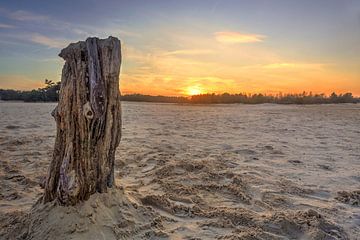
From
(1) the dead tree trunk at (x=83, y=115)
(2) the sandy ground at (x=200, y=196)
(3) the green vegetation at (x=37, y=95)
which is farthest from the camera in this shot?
(3) the green vegetation at (x=37, y=95)

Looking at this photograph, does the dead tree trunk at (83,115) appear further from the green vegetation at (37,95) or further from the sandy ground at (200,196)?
the green vegetation at (37,95)

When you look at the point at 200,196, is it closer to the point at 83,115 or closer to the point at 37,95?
the point at 83,115

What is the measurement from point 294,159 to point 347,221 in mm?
3320

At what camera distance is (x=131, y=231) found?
3.37 meters

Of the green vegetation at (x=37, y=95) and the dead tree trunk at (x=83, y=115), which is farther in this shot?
the green vegetation at (x=37, y=95)

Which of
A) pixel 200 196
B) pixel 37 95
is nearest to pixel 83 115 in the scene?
pixel 200 196

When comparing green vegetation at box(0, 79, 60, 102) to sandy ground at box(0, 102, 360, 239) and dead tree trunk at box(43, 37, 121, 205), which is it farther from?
dead tree trunk at box(43, 37, 121, 205)

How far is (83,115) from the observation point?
3207 millimetres

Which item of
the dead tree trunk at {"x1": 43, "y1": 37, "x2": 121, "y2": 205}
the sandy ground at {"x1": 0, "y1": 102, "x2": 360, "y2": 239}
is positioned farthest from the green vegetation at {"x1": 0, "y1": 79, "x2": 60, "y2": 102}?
the dead tree trunk at {"x1": 43, "y1": 37, "x2": 121, "y2": 205}

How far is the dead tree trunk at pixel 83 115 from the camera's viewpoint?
3254mm

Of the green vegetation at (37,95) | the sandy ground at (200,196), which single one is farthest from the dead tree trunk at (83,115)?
the green vegetation at (37,95)

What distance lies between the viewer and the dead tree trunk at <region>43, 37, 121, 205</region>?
3.25 metres

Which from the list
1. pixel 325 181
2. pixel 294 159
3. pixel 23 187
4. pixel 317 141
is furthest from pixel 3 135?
pixel 317 141

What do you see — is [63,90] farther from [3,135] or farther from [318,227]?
[3,135]
